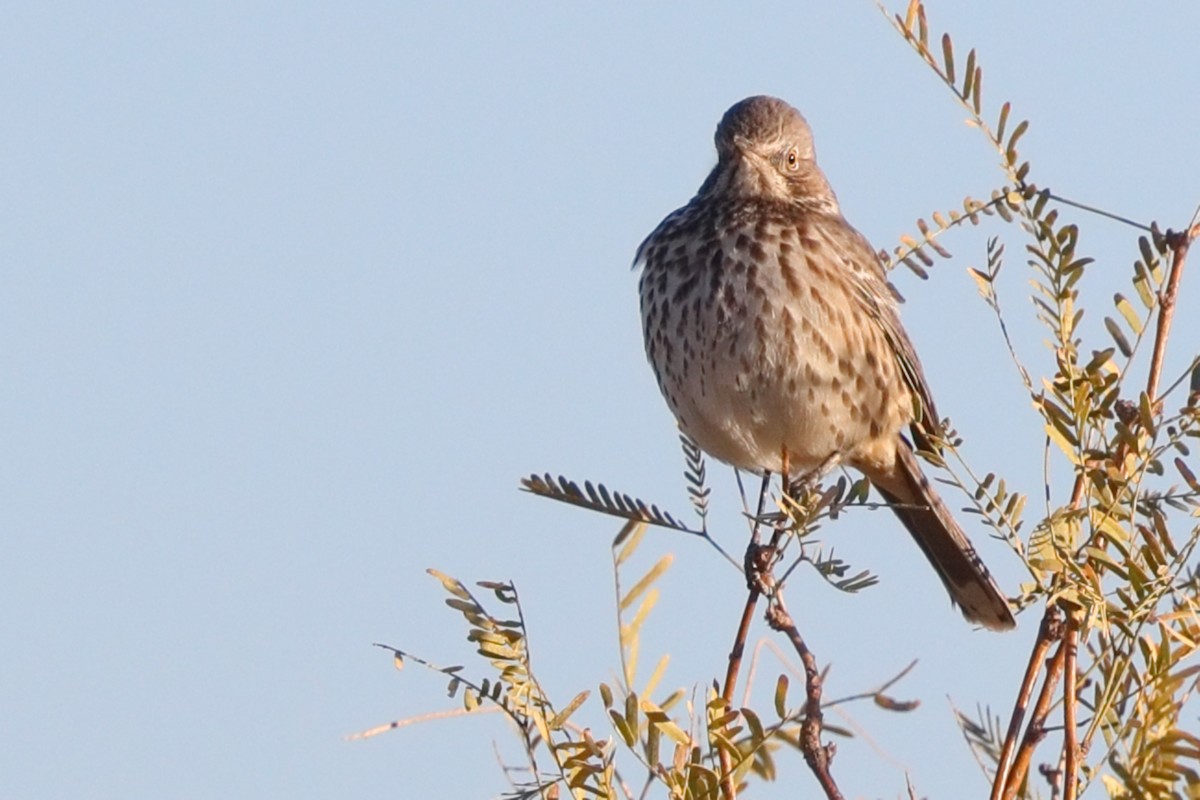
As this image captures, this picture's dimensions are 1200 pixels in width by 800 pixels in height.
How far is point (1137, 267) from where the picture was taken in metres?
2.98

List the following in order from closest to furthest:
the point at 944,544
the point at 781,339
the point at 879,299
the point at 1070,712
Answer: the point at 1070,712 < the point at 781,339 < the point at 879,299 < the point at 944,544

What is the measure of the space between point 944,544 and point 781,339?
1226 mm

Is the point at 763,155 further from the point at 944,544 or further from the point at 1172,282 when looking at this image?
the point at 1172,282

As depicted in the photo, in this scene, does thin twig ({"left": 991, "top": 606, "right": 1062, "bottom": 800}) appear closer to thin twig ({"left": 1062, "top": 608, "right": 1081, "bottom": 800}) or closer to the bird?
thin twig ({"left": 1062, "top": 608, "right": 1081, "bottom": 800})

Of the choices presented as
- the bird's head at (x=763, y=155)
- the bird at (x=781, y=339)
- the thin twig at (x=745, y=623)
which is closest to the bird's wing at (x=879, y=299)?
the bird at (x=781, y=339)

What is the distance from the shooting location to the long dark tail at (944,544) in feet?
20.1

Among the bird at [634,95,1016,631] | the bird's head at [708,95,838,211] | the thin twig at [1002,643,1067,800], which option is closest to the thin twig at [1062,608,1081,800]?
the thin twig at [1002,643,1067,800]

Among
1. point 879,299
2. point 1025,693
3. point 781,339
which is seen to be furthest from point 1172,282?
point 879,299

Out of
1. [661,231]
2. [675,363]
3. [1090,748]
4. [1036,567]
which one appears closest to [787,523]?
[1036,567]

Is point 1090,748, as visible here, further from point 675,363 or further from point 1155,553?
point 675,363

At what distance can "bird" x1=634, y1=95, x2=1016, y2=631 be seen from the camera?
5723 mm

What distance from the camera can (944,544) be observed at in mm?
6473

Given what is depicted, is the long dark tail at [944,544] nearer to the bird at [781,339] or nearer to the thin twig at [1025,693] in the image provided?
the bird at [781,339]

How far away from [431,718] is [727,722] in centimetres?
50
